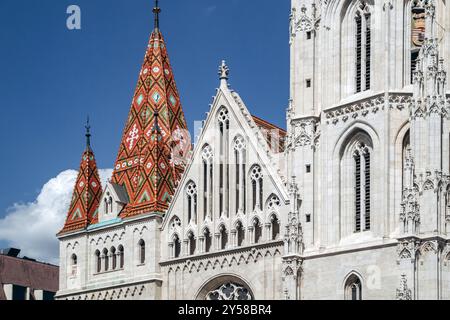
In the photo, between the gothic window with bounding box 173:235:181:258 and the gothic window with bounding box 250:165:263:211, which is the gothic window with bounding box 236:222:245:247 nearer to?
the gothic window with bounding box 250:165:263:211

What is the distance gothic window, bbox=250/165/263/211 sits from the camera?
1877 inches

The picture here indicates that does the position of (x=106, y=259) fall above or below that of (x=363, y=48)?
below

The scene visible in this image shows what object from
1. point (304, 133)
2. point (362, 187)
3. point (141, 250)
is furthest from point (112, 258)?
point (362, 187)

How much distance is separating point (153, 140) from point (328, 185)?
26.9 feet

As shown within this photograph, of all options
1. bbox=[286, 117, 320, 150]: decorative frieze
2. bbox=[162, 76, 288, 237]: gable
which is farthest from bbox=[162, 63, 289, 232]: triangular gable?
bbox=[286, 117, 320, 150]: decorative frieze

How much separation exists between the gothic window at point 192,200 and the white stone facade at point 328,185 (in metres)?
0.05

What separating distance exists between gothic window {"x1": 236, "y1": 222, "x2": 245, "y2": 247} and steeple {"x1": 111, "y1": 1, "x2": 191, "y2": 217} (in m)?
3.72

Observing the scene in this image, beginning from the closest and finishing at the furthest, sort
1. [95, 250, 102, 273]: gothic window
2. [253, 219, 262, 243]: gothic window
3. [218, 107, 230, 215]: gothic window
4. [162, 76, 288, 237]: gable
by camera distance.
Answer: [253, 219, 262, 243]: gothic window < [162, 76, 288, 237]: gable < [218, 107, 230, 215]: gothic window < [95, 250, 102, 273]: gothic window

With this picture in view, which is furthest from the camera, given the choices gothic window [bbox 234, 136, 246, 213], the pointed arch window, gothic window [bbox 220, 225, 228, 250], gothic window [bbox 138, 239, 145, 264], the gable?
the pointed arch window

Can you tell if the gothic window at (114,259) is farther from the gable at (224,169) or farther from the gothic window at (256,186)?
the gothic window at (256,186)

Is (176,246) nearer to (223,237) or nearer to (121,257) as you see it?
(223,237)

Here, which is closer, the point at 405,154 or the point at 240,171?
the point at 405,154

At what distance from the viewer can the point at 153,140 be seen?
52.0m

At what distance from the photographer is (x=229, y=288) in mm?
48344
